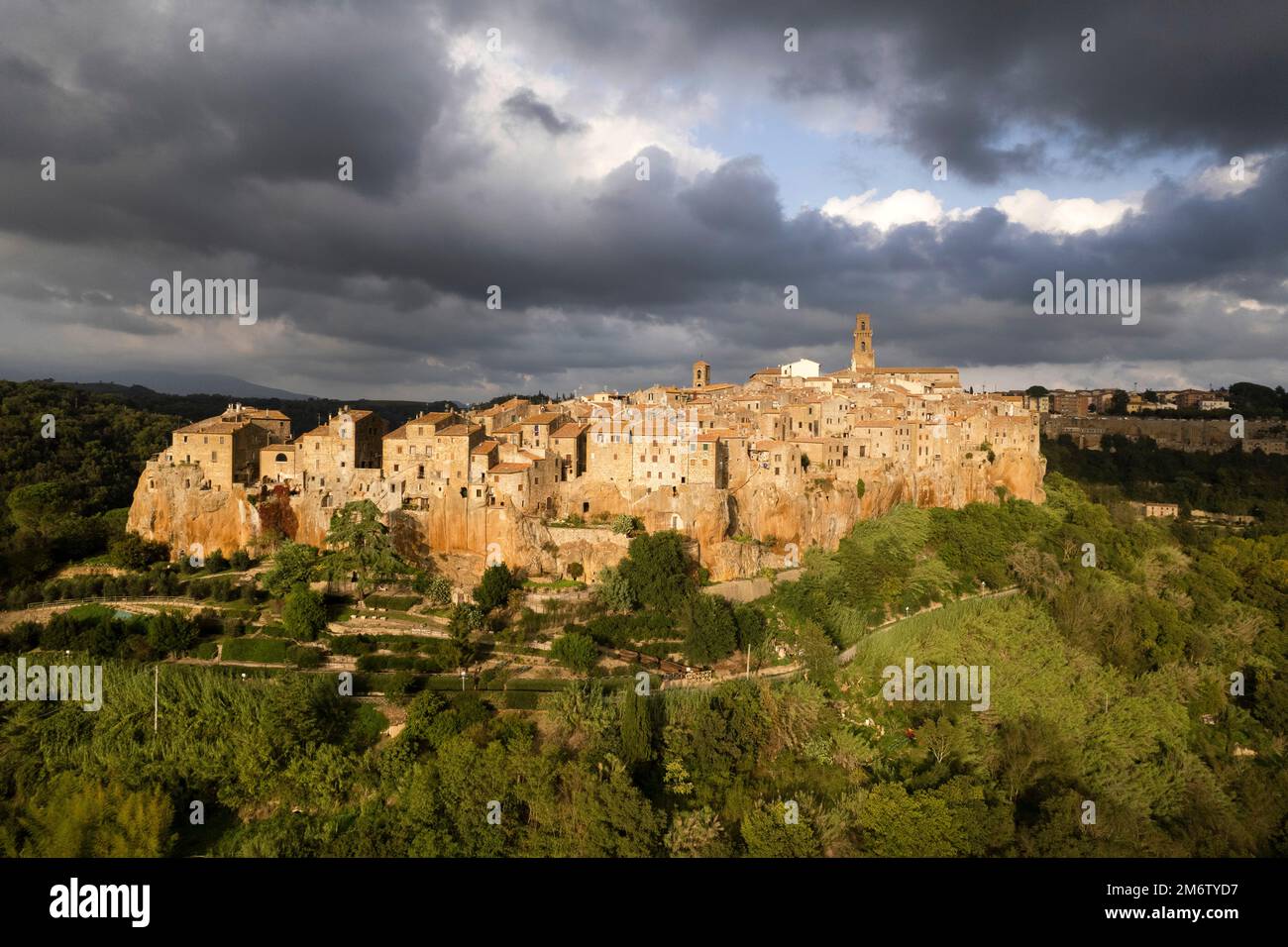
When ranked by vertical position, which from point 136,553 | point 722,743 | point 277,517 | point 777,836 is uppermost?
point 277,517

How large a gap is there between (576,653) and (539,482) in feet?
32.3

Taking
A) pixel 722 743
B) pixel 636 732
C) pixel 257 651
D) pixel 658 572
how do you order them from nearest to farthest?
pixel 636 732, pixel 722 743, pixel 257 651, pixel 658 572

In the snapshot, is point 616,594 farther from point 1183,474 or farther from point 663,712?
point 1183,474

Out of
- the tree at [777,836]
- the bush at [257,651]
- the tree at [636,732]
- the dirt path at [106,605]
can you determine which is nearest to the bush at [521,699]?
the tree at [636,732]

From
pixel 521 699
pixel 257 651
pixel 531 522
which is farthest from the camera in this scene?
pixel 531 522

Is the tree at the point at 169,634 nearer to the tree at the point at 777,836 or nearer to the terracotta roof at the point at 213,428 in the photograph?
the terracotta roof at the point at 213,428

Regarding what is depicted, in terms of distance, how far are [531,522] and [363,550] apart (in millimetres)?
7161

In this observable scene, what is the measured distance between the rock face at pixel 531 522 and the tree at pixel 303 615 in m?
5.19

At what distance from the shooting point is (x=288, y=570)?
104 feet

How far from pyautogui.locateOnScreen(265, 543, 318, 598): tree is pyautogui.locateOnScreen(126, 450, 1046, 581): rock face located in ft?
8.66

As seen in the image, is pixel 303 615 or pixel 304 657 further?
pixel 303 615

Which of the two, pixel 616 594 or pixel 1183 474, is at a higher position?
pixel 1183 474

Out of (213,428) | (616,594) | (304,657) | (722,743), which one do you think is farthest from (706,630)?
(213,428)

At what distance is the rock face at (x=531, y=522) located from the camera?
3350cm
